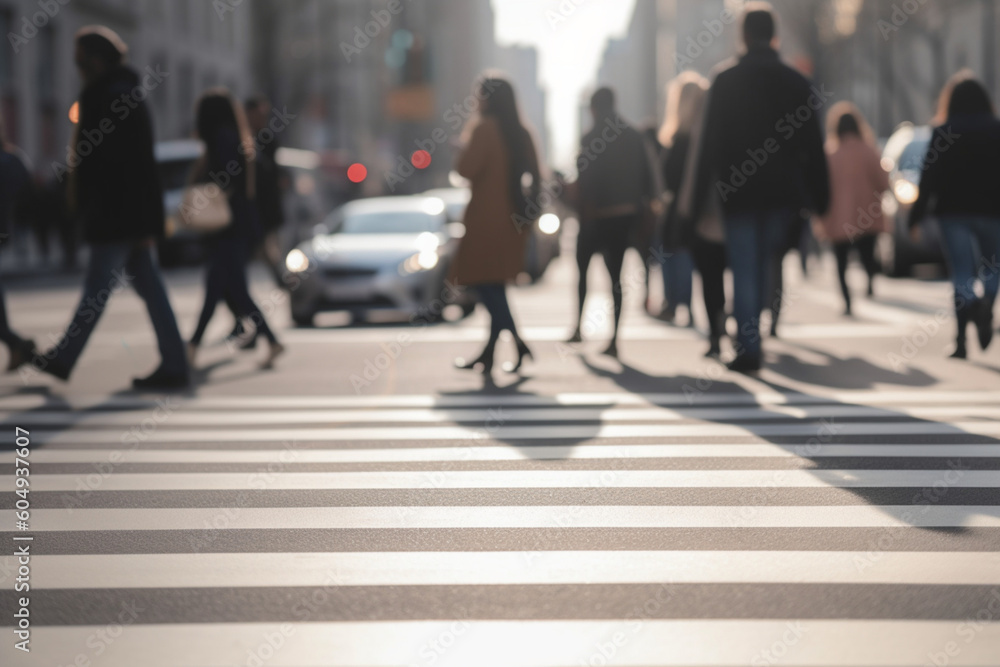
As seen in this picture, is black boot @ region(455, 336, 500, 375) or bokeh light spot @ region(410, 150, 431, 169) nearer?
black boot @ region(455, 336, 500, 375)

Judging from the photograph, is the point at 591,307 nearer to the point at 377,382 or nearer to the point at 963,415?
the point at 377,382

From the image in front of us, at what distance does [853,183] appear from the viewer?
574 inches

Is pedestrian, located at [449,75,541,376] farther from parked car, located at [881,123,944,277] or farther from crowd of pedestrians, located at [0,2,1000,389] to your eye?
parked car, located at [881,123,944,277]

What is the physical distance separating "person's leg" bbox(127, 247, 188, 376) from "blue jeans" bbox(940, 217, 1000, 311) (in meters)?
5.22

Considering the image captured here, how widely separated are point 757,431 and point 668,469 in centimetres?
116

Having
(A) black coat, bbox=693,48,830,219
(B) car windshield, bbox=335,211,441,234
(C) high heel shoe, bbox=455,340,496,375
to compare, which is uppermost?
(A) black coat, bbox=693,48,830,219

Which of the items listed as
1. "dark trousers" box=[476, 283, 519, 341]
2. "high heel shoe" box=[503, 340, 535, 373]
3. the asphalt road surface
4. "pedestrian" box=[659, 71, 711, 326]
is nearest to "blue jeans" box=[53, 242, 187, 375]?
the asphalt road surface

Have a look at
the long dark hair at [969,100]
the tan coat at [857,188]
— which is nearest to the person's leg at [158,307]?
the long dark hair at [969,100]

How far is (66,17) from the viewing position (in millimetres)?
40531

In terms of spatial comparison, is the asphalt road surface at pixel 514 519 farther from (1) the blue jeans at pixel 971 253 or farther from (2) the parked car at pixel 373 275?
(2) the parked car at pixel 373 275

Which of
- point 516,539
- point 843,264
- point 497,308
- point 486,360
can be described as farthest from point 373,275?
point 516,539

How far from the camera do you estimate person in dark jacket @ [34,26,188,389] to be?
882cm

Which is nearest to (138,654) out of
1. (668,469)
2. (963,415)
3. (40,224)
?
(668,469)

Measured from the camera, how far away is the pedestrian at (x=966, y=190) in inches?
401
